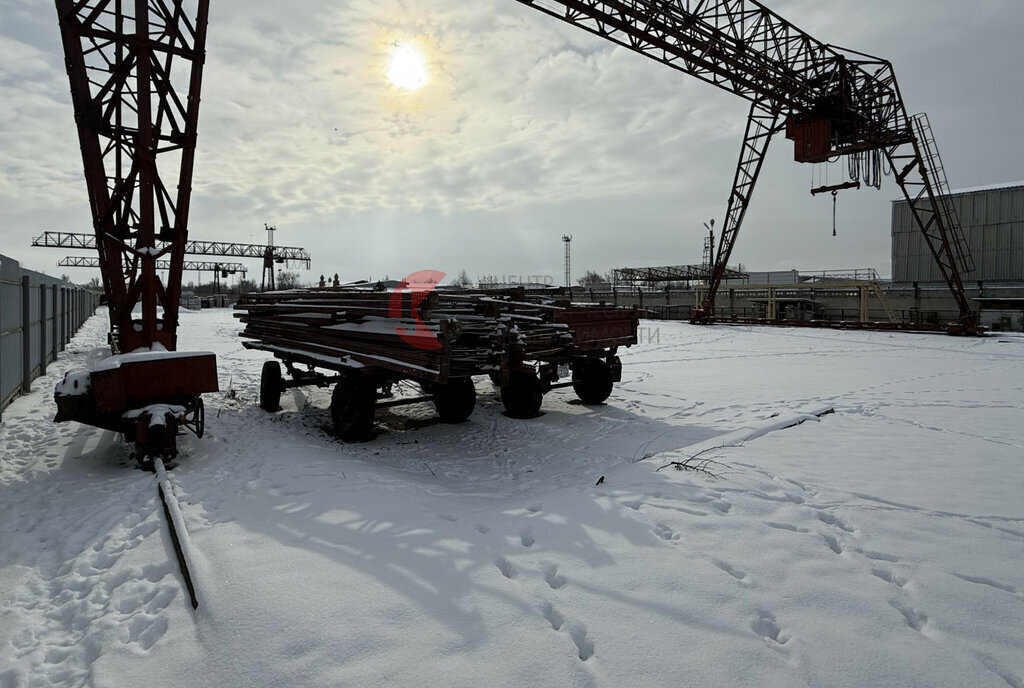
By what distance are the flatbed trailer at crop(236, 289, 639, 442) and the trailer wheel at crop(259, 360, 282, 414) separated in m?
0.02

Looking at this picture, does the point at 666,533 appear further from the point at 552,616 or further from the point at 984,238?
the point at 984,238

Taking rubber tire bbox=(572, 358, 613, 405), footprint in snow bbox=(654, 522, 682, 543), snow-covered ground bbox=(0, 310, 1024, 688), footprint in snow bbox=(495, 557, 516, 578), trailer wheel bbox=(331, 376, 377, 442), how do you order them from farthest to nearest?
1. rubber tire bbox=(572, 358, 613, 405)
2. trailer wheel bbox=(331, 376, 377, 442)
3. footprint in snow bbox=(654, 522, 682, 543)
4. footprint in snow bbox=(495, 557, 516, 578)
5. snow-covered ground bbox=(0, 310, 1024, 688)

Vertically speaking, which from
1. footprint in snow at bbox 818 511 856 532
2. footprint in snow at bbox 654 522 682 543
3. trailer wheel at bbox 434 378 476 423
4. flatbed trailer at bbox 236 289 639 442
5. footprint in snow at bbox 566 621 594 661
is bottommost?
footprint in snow at bbox 566 621 594 661

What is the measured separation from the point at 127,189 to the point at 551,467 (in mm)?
7060

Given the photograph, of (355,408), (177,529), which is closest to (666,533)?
(177,529)

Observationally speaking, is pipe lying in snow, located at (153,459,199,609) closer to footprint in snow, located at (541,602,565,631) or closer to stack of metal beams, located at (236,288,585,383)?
footprint in snow, located at (541,602,565,631)

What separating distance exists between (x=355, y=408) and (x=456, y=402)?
160cm

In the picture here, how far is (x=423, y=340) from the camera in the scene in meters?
6.03

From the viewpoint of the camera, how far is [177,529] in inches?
152

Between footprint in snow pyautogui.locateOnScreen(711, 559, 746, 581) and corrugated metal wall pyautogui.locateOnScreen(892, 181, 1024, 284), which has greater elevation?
corrugated metal wall pyautogui.locateOnScreen(892, 181, 1024, 284)

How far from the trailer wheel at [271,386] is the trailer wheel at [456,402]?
8.53 ft

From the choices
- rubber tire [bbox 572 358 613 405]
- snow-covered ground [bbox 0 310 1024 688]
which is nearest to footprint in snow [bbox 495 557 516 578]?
snow-covered ground [bbox 0 310 1024 688]

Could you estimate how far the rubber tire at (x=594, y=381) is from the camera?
905 centimetres

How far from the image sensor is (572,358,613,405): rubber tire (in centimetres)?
905
